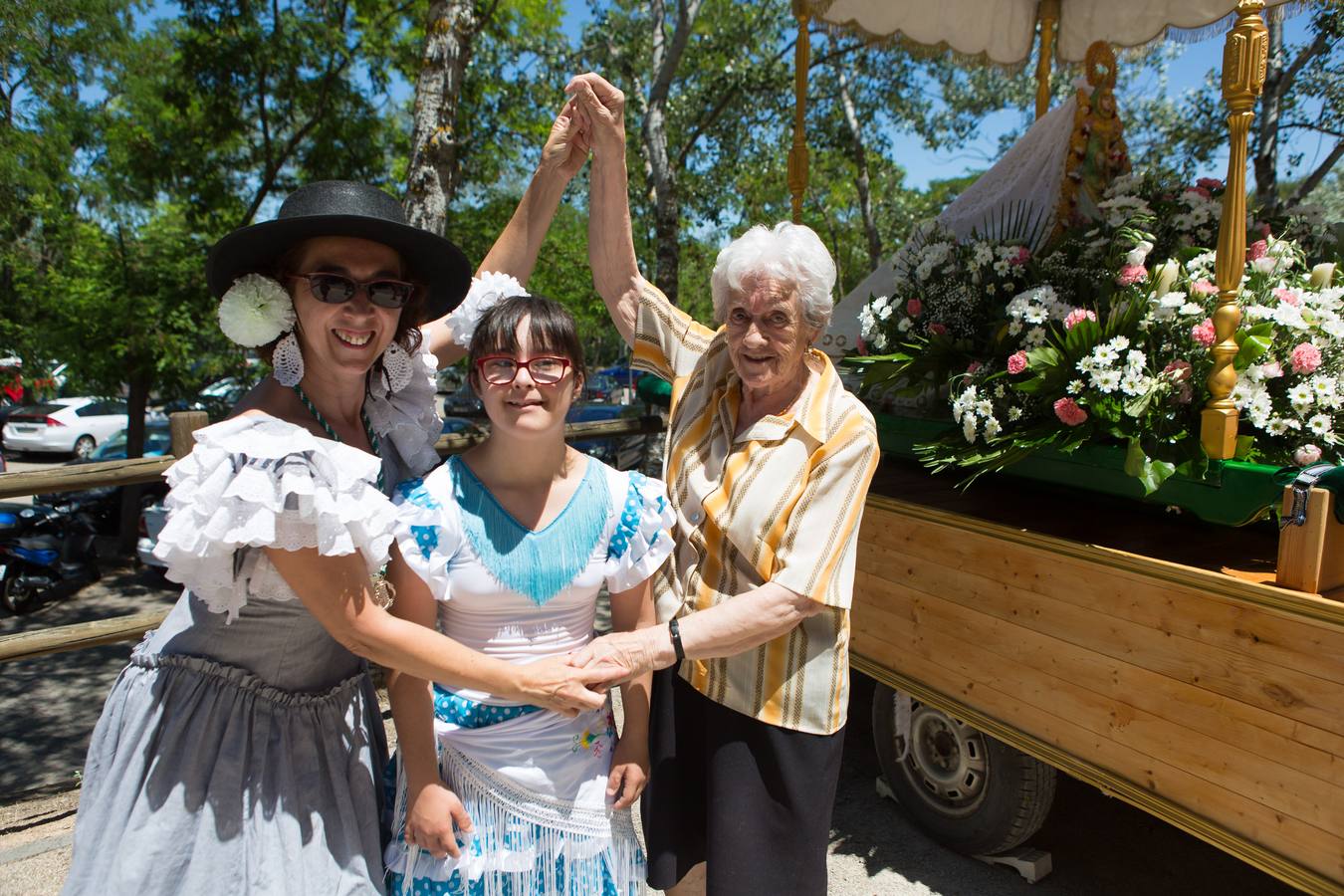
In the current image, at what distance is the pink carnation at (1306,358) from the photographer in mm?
2578

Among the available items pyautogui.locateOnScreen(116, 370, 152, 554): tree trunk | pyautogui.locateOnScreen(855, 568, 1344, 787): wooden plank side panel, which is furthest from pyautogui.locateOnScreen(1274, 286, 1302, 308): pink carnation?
pyautogui.locateOnScreen(116, 370, 152, 554): tree trunk

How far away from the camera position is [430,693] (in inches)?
70.8

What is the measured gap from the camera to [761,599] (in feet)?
6.42

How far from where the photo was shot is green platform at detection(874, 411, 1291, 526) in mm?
2404

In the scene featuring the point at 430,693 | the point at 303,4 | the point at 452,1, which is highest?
the point at 303,4

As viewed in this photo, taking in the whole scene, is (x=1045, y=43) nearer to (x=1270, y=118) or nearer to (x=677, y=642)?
(x=677, y=642)

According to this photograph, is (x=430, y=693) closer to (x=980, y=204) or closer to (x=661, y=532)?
(x=661, y=532)

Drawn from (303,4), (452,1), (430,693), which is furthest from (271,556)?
(303,4)

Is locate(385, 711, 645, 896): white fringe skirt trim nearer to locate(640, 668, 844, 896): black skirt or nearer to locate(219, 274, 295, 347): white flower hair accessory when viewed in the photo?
locate(640, 668, 844, 896): black skirt

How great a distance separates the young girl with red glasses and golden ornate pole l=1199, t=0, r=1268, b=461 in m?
1.70

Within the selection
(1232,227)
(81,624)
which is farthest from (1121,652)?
(81,624)

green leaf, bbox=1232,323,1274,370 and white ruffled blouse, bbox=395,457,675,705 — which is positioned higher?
green leaf, bbox=1232,323,1274,370

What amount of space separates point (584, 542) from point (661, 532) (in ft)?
0.60

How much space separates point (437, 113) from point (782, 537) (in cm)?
437
